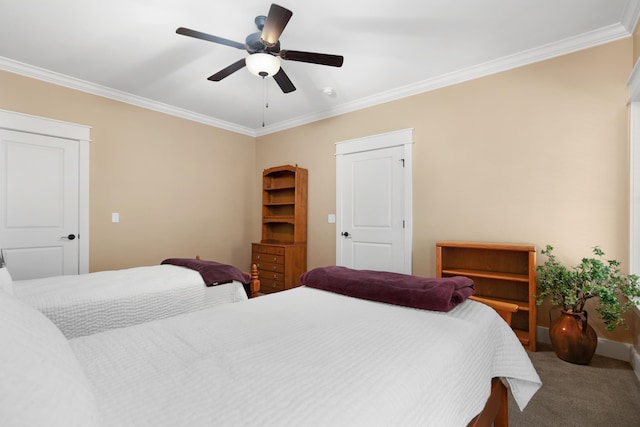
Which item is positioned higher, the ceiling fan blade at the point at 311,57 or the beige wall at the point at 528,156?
the ceiling fan blade at the point at 311,57

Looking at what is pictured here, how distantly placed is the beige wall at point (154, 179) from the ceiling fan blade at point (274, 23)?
261 centimetres

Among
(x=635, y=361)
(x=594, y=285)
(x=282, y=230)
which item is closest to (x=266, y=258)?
(x=282, y=230)

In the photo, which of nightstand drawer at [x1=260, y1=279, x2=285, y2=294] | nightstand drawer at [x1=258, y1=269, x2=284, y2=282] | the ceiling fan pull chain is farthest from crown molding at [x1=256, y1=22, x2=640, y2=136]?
nightstand drawer at [x1=260, y1=279, x2=285, y2=294]

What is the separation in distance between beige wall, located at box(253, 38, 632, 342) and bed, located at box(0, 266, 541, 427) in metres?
1.87

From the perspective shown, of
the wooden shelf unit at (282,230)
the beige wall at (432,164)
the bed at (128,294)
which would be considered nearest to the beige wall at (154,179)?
the beige wall at (432,164)

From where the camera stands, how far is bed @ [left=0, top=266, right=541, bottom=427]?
545mm

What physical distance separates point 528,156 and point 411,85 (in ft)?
4.73

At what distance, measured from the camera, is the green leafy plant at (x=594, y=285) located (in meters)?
2.25

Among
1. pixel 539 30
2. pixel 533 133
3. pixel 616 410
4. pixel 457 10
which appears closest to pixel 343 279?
pixel 616 410

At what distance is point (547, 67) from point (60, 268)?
5.26m

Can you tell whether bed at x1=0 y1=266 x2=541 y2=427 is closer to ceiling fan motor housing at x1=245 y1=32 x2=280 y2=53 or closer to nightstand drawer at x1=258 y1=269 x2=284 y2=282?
ceiling fan motor housing at x1=245 y1=32 x2=280 y2=53

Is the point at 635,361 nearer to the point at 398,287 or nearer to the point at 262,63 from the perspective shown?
the point at 398,287

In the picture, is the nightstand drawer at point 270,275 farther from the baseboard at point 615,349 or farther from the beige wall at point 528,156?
the baseboard at point 615,349

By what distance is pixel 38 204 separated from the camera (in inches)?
129
